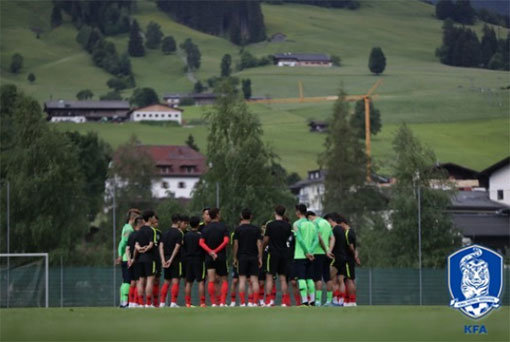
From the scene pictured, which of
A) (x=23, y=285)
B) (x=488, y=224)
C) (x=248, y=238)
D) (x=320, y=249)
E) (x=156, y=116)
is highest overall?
(x=156, y=116)

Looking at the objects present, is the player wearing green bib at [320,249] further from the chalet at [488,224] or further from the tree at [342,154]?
the tree at [342,154]

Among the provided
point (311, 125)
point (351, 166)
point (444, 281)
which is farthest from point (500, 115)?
point (444, 281)

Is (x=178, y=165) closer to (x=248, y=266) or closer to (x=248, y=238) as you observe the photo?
(x=248, y=266)

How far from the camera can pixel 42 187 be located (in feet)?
181

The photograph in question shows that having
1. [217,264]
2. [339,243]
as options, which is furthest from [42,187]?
[339,243]

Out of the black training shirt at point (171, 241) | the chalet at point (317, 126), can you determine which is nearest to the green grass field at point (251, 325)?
the black training shirt at point (171, 241)

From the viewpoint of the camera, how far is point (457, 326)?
52.8 feet

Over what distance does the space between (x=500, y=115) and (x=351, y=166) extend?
2639 inches

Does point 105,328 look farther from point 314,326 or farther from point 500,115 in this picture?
point 500,115

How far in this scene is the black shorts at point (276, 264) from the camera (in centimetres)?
2358

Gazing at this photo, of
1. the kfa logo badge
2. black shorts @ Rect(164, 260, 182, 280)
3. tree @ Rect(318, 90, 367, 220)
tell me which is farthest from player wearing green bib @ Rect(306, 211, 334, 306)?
tree @ Rect(318, 90, 367, 220)

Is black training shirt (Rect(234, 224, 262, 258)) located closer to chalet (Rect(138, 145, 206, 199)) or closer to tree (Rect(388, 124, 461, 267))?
tree (Rect(388, 124, 461, 267))

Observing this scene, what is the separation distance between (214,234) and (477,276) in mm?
8838

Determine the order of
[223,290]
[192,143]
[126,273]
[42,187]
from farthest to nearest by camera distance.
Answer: [192,143], [42,187], [126,273], [223,290]
